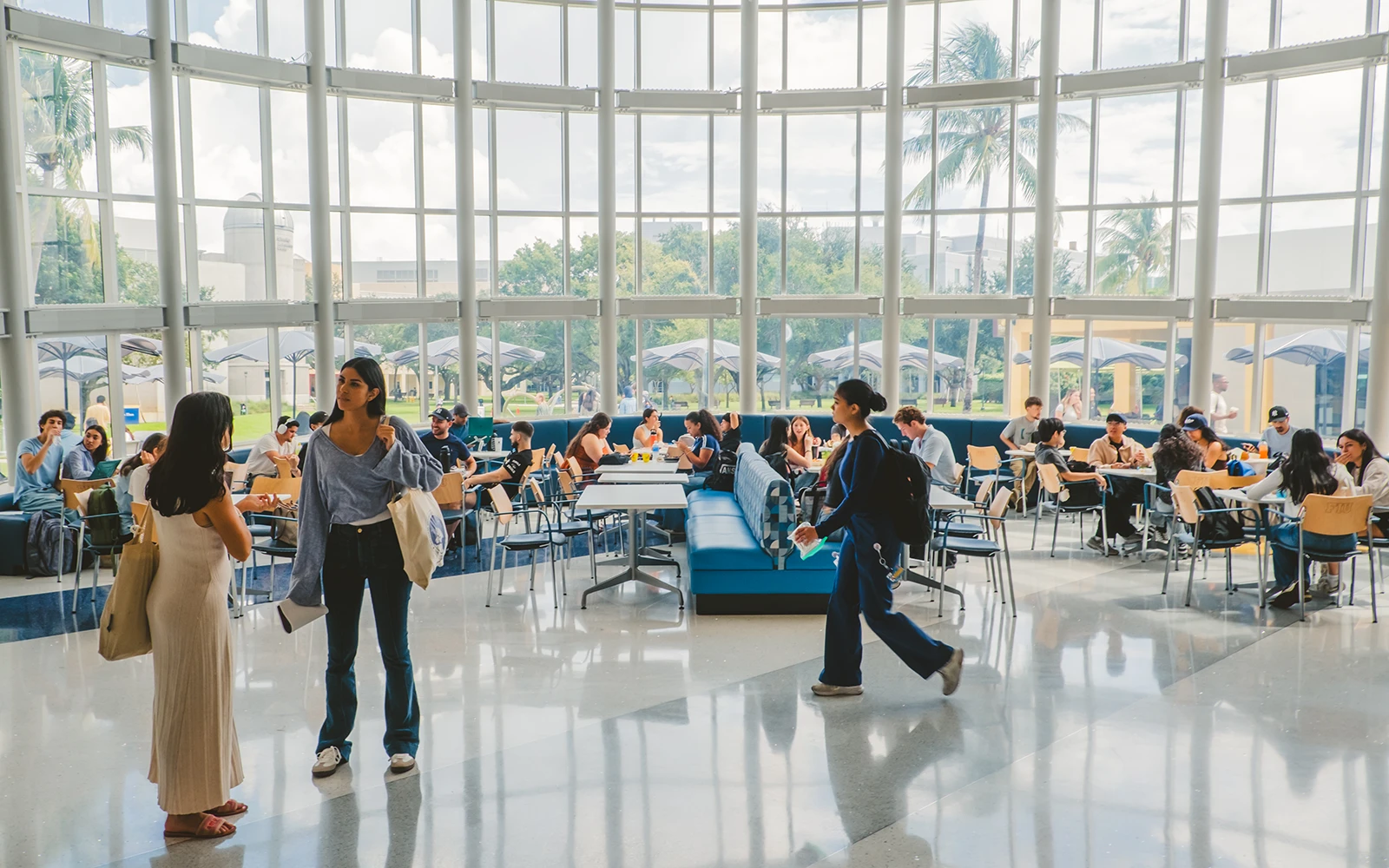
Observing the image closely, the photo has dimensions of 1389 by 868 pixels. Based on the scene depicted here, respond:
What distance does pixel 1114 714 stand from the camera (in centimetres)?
580

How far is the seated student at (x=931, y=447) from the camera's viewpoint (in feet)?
32.6

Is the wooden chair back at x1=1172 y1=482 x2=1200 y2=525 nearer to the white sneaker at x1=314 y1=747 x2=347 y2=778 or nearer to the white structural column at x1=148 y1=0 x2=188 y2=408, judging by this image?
the white sneaker at x1=314 y1=747 x2=347 y2=778

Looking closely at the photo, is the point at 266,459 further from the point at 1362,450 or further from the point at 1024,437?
the point at 1362,450

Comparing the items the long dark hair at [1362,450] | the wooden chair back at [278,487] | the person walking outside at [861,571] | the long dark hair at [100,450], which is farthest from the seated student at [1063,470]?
the long dark hair at [100,450]

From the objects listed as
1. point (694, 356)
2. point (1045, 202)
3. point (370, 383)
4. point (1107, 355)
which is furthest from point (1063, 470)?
point (694, 356)

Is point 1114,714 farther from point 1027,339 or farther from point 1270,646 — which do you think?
point 1027,339

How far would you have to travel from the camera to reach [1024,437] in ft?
44.3

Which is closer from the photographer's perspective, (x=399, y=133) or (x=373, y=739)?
(x=373, y=739)

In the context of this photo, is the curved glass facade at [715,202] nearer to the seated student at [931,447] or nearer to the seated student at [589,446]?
the seated student at [589,446]

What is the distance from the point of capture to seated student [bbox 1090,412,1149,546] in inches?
413

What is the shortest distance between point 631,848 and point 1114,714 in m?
2.85

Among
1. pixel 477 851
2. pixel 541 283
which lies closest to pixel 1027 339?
pixel 541 283

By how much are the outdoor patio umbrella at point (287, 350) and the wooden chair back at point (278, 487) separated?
621cm

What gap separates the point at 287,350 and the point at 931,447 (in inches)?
347
